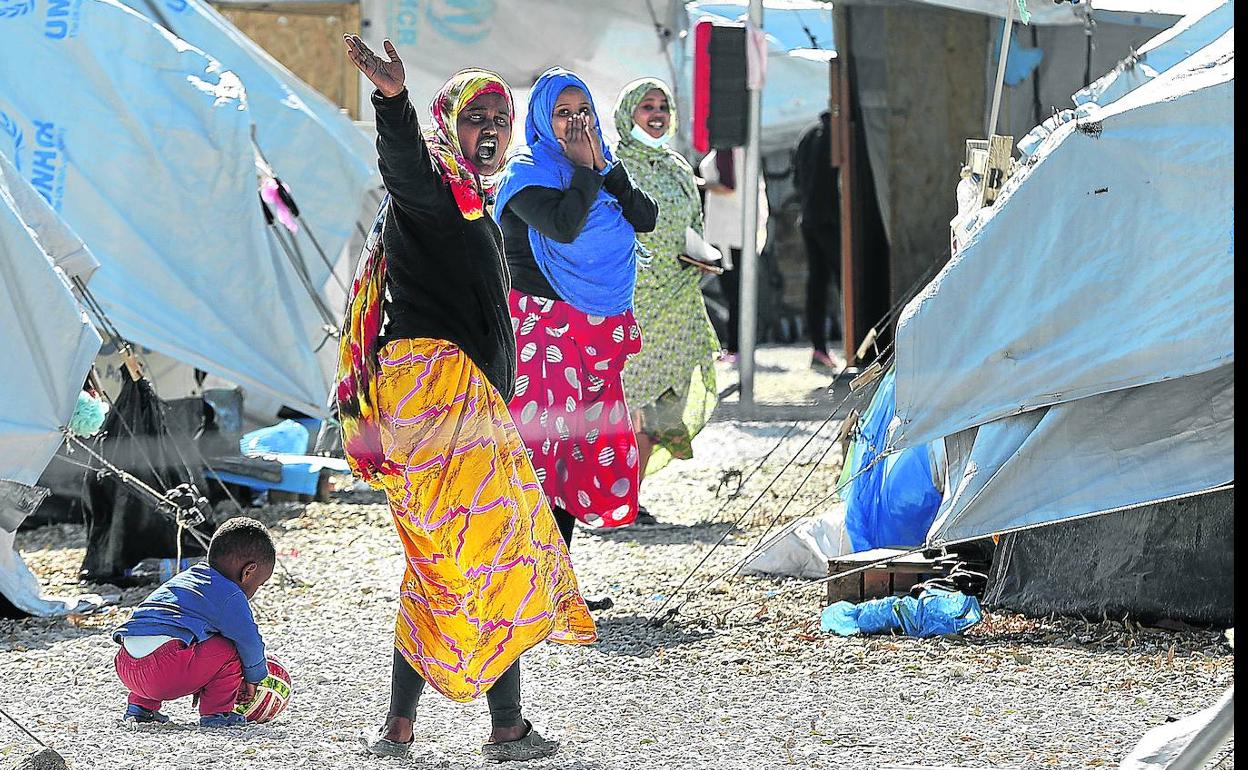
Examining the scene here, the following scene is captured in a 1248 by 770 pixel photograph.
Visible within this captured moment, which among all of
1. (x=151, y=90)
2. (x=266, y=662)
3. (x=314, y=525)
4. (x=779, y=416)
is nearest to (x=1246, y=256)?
(x=266, y=662)

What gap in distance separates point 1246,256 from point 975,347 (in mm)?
2024

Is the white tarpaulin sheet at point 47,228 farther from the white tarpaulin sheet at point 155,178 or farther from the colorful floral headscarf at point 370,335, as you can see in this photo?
the colorful floral headscarf at point 370,335

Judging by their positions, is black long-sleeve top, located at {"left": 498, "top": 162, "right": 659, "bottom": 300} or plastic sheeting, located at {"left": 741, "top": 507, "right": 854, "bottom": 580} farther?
plastic sheeting, located at {"left": 741, "top": 507, "right": 854, "bottom": 580}

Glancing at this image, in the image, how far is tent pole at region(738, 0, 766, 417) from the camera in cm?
998

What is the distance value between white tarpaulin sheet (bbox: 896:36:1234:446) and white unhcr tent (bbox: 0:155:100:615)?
7.63 feet

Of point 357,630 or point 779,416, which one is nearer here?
point 357,630

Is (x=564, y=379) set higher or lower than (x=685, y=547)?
higher

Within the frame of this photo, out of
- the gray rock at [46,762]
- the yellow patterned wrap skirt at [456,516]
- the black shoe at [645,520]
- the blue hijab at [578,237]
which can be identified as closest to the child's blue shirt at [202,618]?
the gray rock at [46,762]

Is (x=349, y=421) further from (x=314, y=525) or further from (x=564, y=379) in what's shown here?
(x=314, y=525)

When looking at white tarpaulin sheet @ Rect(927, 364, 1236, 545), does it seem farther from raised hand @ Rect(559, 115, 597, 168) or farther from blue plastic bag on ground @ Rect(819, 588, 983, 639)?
raised hand @ Rect(559, 115, 597, 168)

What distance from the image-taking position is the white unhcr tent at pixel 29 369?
459cm

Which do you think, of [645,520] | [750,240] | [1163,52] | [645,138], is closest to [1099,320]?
[1163,52]

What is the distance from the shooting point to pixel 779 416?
978cm

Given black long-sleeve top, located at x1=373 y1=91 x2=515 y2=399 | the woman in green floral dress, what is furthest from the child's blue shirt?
the woman in green floral dress
